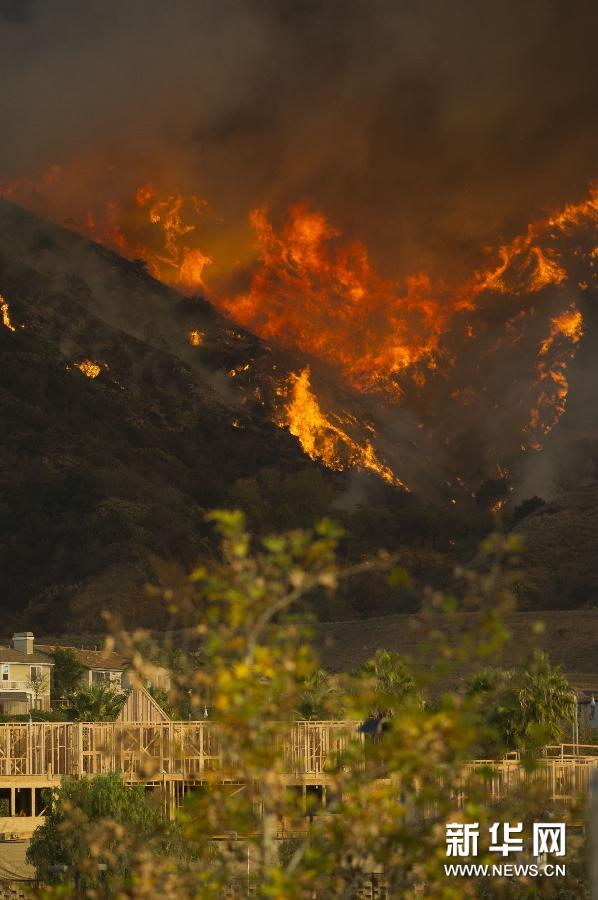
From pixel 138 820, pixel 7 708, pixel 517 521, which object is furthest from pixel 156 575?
pixel 138 820

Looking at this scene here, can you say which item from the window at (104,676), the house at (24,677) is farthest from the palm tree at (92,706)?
the window at (104,676)

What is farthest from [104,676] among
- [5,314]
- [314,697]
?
[5,314]

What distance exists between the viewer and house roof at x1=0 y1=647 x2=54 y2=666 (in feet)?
293

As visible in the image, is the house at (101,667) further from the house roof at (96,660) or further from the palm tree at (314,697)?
the palm tree at (314,697)

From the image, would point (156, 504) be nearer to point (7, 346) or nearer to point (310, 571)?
point (7, 346)

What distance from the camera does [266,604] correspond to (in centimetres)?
1330

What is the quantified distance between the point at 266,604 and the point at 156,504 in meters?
158

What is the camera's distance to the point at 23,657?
298ft

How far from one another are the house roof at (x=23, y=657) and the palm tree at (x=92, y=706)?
Answer: 31.6m

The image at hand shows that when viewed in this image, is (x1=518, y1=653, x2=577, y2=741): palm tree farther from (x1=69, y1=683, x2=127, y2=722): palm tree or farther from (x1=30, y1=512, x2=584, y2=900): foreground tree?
(x1=30, y1=512, x2=584, y2=900): foreground tree

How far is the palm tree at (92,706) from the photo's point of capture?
56406 millimetres

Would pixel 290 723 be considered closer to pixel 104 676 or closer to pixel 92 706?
pixel 92 706

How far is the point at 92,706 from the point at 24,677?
32278mm

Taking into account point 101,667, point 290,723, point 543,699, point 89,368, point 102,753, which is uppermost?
point 89,368
